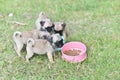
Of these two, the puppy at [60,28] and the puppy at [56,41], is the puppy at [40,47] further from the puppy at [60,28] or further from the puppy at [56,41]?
the puppy at [60,28]

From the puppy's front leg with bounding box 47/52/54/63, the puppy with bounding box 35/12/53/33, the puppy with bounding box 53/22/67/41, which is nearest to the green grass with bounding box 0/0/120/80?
the puppy's front leg with bounding box 47/52/54/63

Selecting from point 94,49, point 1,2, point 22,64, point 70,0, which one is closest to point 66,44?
point 94,49

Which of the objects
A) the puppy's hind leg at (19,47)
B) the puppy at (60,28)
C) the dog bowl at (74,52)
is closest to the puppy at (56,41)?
the dog bowl at (74,52)

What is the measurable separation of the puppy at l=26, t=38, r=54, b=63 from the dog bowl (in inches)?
7.5

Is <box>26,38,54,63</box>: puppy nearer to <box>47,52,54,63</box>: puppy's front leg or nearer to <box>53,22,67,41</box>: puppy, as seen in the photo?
<box>47,52,54,63</box>: puppy's front leg

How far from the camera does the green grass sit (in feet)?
13.0

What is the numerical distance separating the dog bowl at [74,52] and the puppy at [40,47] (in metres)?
0.19

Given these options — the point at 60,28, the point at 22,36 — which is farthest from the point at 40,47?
the point at 60,28

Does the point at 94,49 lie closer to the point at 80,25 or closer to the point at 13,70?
the point at 80,25

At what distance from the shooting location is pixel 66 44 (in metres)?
4.29

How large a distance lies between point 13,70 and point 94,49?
1258 millimetres

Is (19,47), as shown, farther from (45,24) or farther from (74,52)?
(74,52)

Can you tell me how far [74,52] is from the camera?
4281 mm

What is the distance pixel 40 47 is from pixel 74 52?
0.54m
